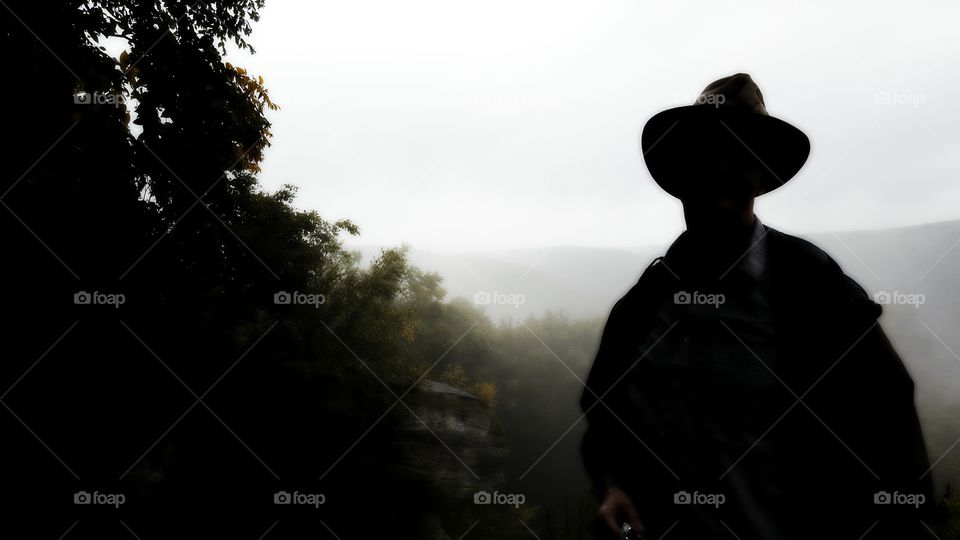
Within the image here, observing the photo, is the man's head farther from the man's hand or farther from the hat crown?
the man's hand

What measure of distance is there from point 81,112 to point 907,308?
66803 millimetres

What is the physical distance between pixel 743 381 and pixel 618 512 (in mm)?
553

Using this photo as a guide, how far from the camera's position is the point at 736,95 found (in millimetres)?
1607

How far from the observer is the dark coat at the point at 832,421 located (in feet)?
3.65

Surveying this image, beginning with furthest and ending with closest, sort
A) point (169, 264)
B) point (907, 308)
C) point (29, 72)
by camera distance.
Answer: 1. point (907, 308)
2. point (169, 264)
3. point (29, 72)

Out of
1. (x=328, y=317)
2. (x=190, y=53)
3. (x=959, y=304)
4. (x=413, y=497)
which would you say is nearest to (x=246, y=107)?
(x=190, y=53)

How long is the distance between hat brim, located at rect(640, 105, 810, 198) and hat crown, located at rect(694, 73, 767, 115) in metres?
0.03

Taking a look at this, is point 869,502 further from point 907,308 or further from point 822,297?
point 907,308

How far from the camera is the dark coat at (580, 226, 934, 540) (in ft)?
3.65

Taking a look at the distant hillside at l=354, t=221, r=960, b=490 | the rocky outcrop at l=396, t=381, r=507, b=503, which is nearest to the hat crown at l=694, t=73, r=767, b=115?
the rocky outcrop at l=396, t=381, r=507, b=503

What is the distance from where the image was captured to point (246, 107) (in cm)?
644

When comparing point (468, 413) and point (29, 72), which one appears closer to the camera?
point (29, 72)

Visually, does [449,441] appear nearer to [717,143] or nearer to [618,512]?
[618,512]

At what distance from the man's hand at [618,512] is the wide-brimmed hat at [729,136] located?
1.00m
